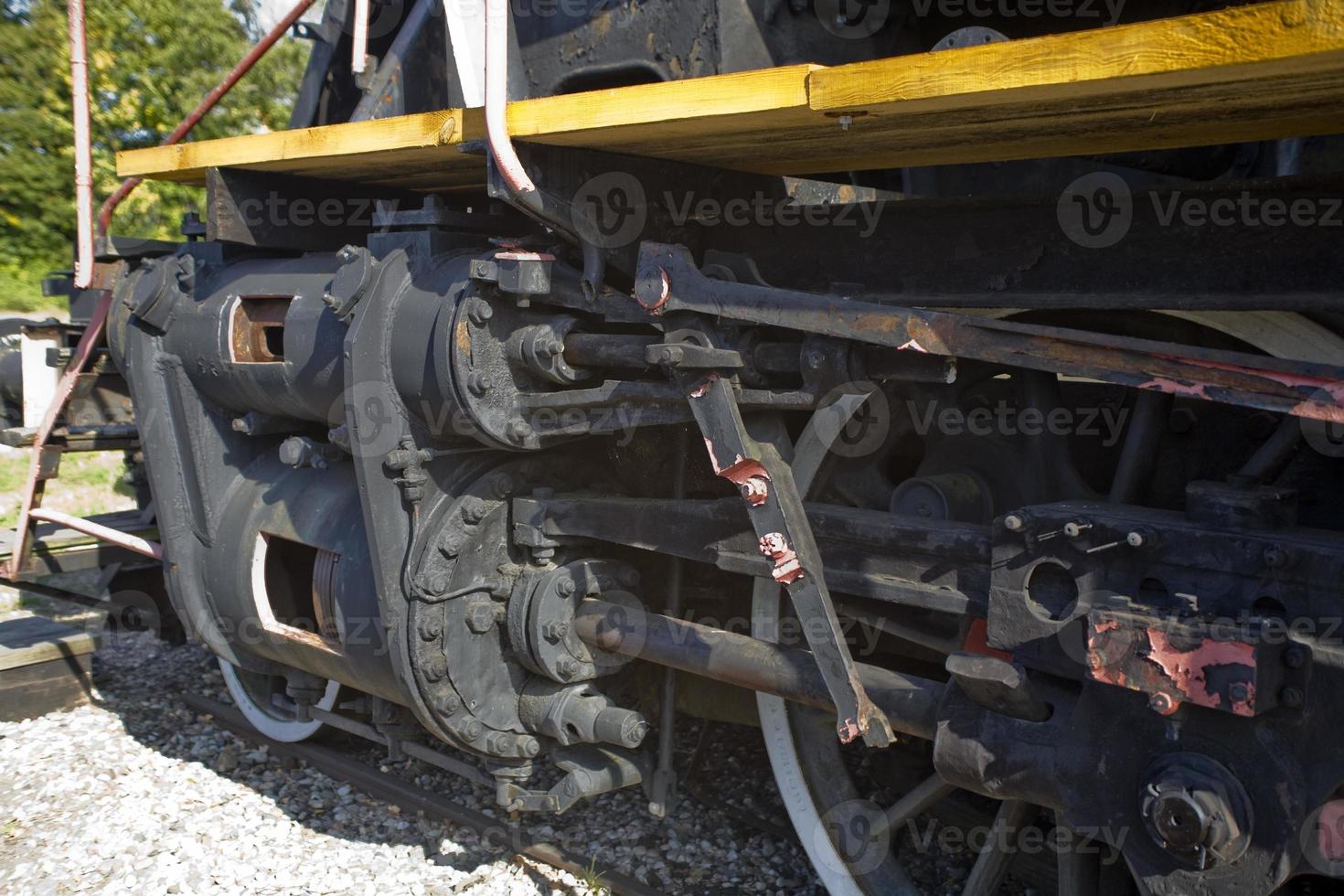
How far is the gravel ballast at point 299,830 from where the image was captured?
3240mm

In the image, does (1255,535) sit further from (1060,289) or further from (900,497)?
(900,497)

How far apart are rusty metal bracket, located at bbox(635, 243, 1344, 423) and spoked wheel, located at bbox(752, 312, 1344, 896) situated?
236mm

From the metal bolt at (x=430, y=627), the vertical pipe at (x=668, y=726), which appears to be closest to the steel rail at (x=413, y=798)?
the vertical pipe at (x=668, y=726)

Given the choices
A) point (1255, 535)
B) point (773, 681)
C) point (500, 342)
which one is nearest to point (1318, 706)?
point (1255, 535)

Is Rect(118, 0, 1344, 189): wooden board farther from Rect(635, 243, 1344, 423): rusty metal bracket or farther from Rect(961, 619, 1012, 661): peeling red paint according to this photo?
Rect(961, 619, 1012, 661): peeling red paint

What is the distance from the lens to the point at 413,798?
3686 mm

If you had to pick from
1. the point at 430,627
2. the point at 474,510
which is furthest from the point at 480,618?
the point at 474,510

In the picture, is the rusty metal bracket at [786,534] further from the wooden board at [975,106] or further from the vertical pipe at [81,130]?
the vertical pipe at [81,130]

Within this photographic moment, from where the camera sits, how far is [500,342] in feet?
8.79

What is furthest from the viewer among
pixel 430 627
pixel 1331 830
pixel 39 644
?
pixel 39 644

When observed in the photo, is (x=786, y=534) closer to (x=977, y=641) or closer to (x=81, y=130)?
(x=977, y=641)

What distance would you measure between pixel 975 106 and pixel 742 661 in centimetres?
132

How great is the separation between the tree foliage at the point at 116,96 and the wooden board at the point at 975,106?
51.8 ft

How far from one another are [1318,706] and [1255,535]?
28 centimetres
